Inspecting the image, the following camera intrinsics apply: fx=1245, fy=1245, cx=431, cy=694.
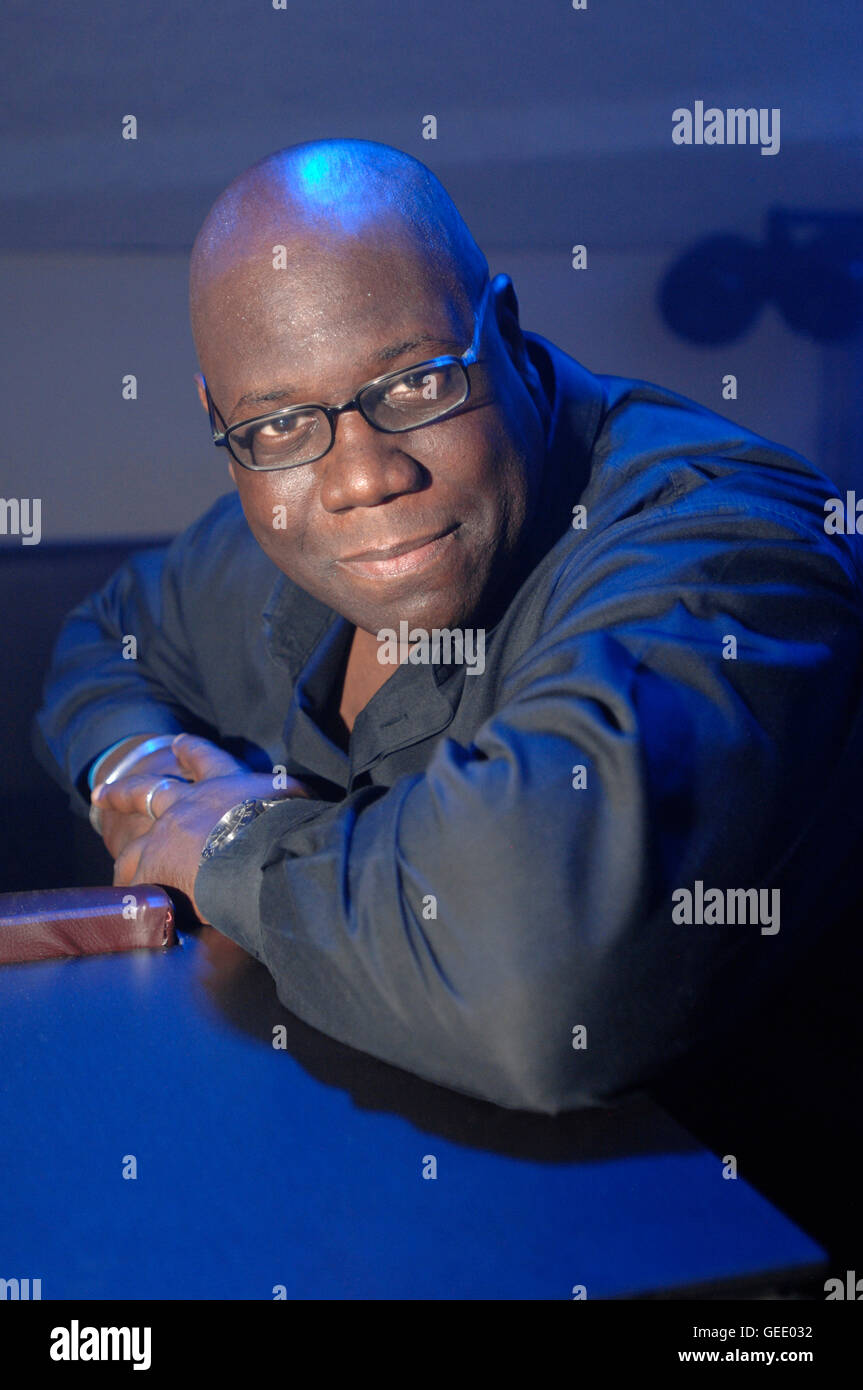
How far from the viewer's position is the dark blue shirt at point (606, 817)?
2.16ft

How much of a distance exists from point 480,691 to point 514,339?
0.33 m

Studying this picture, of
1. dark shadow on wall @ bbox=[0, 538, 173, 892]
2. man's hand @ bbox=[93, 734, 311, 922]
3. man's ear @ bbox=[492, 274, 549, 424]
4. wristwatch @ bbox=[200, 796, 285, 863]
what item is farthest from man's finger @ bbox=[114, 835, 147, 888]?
dark shadow on wall @ bbox=[0, 538, 173, 892]

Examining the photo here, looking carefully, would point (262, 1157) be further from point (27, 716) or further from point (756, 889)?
point (27, 716)

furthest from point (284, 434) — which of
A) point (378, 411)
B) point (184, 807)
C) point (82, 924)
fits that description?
point (82, 924)

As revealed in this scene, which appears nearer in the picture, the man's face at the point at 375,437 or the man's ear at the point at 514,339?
the man's face at the point at 375,437

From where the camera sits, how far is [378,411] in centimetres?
98

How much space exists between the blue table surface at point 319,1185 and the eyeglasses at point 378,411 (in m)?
0.47

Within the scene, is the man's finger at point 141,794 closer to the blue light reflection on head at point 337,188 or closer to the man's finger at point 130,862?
the man's finger at point 130,862

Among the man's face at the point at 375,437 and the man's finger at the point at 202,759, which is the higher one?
the man's face at the point at 375,437

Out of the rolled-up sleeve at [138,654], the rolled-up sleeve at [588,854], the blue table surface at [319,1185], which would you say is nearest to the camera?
the blue table surface at [319,1185]

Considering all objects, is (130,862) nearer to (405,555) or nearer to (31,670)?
(405,555)

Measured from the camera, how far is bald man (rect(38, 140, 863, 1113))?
667 millimetres

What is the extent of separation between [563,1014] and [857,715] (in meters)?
0.33

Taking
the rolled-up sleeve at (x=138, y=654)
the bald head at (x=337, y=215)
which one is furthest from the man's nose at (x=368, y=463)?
the rolled-up sleeve at (x=138, y=654)
